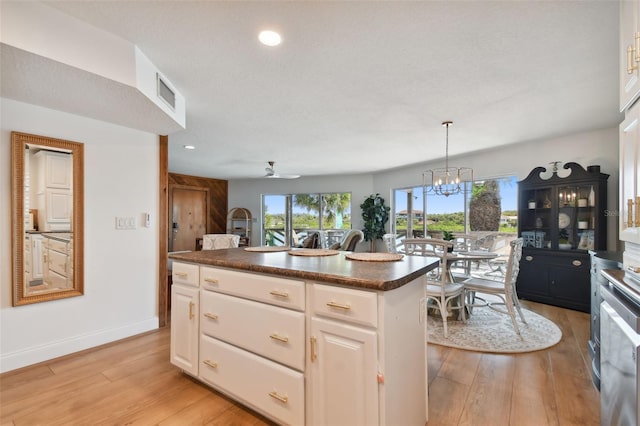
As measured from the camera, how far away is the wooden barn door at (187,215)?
7.55m

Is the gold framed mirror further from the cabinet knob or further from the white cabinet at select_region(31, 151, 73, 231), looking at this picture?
the cabinet knob

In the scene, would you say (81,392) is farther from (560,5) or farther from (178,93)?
(560,5)

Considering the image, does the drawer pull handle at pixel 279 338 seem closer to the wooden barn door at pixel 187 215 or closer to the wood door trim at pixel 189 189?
the wood door trim at pixel 189 189

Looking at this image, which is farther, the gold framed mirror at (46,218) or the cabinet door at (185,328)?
the gold framed mirror at (46,218)

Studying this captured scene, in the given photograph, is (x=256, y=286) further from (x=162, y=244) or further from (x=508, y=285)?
(x=508, y=285)

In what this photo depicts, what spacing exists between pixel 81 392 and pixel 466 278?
12.0 ft

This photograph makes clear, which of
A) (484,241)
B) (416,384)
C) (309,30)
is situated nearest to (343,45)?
(309,30)

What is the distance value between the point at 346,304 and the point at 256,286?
60 cm

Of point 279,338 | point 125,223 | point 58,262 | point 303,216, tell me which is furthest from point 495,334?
point 303,216

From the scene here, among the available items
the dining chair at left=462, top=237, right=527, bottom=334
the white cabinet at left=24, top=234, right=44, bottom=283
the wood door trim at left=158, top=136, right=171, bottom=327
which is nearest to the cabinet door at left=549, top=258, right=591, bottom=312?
the dining chair at left=462, top=237, right=527, bottom=334

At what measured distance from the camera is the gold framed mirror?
232cm

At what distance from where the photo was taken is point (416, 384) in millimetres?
1539

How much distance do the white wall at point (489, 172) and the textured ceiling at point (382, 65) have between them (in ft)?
1.02

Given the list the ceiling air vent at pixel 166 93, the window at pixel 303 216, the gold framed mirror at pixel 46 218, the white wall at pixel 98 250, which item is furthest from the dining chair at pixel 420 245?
the window at pixel 303 216
